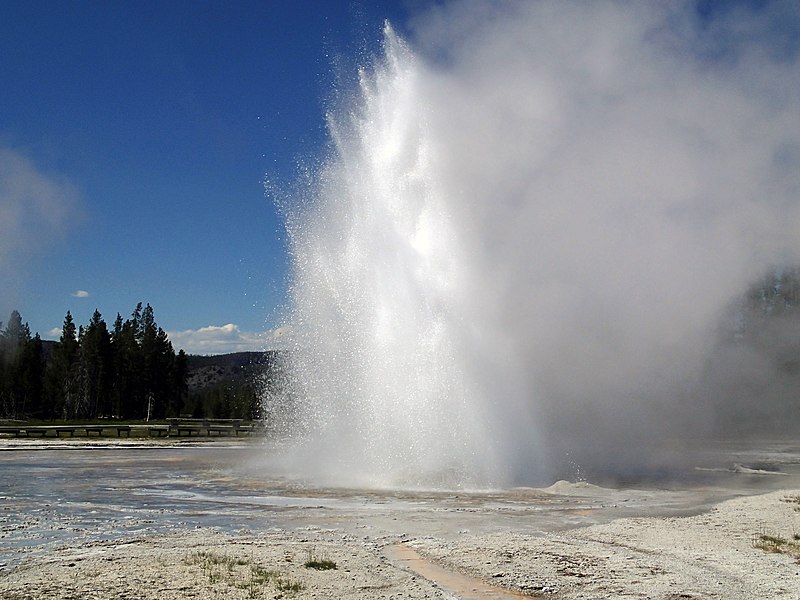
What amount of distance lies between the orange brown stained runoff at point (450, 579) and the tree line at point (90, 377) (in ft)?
233

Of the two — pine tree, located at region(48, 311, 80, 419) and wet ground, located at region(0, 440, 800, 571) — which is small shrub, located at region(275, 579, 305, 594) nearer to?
wet ground, located at region(0, 440, 800, 571)

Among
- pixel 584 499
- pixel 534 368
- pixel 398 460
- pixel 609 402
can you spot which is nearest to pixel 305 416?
pixel 398 460

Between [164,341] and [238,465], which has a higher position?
[164,341]

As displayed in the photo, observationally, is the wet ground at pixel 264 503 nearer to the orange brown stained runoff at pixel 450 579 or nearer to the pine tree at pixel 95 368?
the orange brown stained runoff at pixel 450 579

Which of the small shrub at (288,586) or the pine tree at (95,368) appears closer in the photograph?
the small shrub at (288,586)

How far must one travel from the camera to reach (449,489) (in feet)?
64.6

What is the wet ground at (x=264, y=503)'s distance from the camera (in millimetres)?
13477

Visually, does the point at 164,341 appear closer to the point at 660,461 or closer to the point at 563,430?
the point at 563,430

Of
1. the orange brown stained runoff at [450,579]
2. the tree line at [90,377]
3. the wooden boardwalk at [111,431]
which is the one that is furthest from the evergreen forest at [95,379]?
the orange brown stained runoff at [450,579]

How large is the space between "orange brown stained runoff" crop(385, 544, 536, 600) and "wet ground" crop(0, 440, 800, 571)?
169 cm

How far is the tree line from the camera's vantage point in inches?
3098

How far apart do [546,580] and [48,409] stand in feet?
274

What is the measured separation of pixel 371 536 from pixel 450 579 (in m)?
3.20

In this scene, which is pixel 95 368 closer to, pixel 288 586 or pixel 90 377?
pixel 90 377
